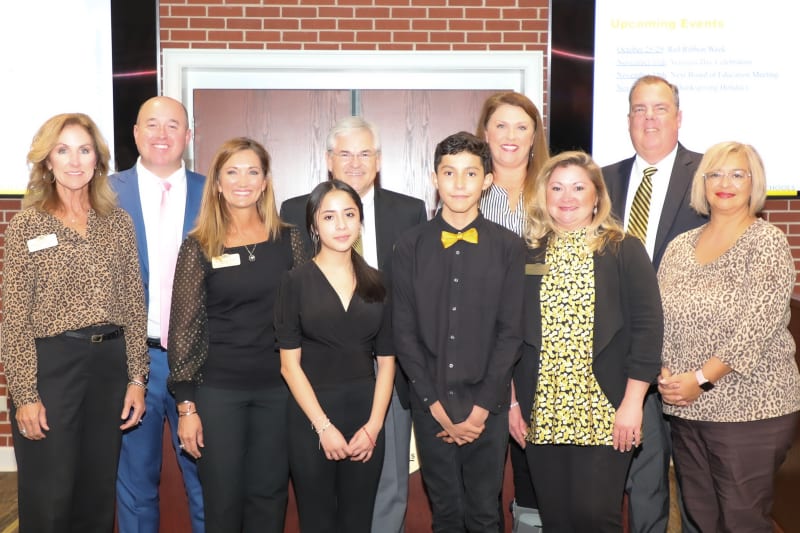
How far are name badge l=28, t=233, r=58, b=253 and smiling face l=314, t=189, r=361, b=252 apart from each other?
95cm

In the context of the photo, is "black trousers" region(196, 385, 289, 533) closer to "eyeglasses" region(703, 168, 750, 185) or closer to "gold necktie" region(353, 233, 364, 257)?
"gold necktie" region(353, 233, 364, 257)

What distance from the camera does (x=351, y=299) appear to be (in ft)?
8.92

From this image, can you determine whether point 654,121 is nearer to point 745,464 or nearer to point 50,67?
point 745,464

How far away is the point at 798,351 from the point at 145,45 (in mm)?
4139

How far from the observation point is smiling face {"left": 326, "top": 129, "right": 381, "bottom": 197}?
3.12m

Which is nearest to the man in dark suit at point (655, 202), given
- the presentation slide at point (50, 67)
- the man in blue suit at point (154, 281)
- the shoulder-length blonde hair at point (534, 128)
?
the shoulder-length blonde hair at point (534, 128)

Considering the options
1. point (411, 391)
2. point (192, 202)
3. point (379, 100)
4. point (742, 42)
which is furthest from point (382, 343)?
point (742, 42)

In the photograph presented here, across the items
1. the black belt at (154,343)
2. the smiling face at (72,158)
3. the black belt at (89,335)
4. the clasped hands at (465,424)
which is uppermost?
the smiling face at (72,158)

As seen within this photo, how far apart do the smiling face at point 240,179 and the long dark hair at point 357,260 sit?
0.80ft

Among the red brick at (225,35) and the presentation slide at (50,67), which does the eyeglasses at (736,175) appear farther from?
the presentation slide at (50,67)

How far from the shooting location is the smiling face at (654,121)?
3336mm

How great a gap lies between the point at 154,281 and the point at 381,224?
98 centimetres

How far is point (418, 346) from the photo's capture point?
8.91 ft

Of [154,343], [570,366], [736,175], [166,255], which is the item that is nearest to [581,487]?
[570,366]
